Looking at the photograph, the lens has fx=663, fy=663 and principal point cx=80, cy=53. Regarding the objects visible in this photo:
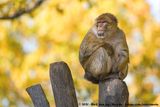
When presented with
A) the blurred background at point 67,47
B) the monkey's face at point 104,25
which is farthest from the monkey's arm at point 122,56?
the blurred background at point 67,47

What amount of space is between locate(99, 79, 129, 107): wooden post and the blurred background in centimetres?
461

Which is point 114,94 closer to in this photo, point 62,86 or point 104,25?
point 62,86

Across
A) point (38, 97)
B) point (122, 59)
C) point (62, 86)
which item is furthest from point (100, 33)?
point (38, 97)

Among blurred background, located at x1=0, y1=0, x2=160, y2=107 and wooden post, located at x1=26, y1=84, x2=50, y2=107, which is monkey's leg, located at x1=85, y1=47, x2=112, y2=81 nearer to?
wooden post, located at x1=26, y1=84, x2=50, y2=107

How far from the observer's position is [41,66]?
10.6m

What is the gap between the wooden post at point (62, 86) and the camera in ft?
15.9

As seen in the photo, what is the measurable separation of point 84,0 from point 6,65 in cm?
337

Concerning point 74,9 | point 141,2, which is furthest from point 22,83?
point 141,2

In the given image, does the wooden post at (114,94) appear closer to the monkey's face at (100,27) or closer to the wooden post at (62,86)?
the wooden post at (62,86)

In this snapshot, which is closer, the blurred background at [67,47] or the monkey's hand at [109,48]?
the monkey's hand at [109,48]

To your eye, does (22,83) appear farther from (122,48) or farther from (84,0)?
(122,48)

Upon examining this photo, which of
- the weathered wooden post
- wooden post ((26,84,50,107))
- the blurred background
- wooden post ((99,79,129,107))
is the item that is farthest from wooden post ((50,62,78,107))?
the blurred background

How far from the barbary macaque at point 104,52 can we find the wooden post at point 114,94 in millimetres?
158

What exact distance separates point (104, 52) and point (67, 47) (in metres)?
5.84
